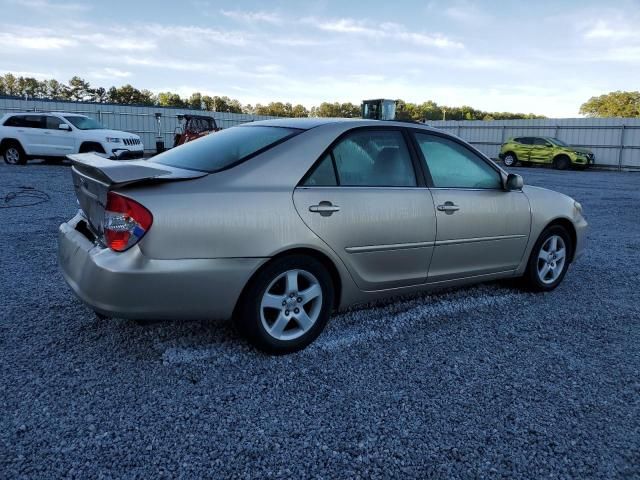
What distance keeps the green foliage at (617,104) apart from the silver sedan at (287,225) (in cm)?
9698

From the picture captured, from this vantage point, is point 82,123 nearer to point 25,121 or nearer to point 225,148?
point 25,121

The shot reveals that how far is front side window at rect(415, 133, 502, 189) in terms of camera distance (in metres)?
3.85

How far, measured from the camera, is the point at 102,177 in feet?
9.26

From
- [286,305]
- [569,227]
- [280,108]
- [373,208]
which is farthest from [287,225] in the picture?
[280,108]

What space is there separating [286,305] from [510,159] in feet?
83.7

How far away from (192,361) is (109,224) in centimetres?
94

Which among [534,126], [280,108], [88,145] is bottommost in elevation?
[88,145]

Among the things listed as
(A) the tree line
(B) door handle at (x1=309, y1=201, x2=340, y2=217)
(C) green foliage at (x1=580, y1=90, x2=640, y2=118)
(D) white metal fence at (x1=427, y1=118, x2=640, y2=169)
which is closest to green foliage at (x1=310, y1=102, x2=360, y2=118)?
(A) the tree line

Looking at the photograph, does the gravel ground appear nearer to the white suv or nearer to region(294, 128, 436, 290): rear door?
region(294, 128, 436, 290): rear door

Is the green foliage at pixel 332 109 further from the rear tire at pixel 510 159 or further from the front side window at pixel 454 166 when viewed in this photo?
the front side window at pixel 454 166

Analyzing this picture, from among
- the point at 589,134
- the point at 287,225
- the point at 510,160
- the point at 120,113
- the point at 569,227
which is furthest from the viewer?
the point at 589,134

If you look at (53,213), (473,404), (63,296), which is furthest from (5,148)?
(473,404)

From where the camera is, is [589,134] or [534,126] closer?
[589,134]

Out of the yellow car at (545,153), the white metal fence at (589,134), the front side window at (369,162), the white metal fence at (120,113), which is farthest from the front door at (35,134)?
the yellow car at (545,153)
